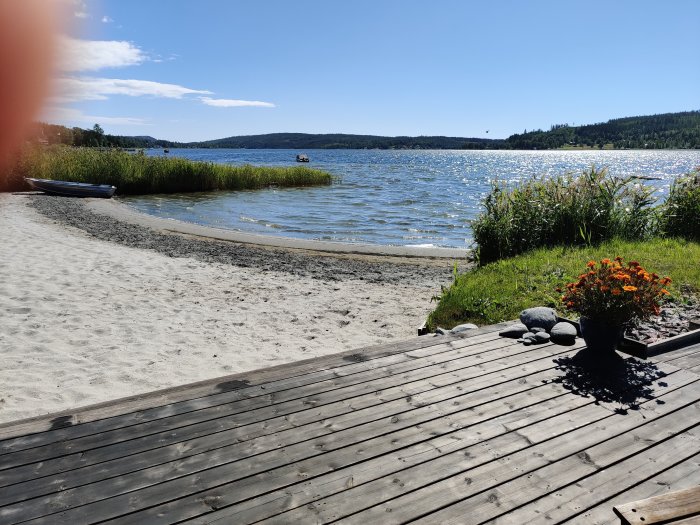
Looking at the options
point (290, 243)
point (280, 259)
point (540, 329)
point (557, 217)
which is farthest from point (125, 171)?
point (540, 329)

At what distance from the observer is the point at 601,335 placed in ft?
15.4

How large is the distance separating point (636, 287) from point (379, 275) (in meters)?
7.69

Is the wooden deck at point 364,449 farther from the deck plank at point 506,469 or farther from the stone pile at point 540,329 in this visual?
the stone pile at point 540,329

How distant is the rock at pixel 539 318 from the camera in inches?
220

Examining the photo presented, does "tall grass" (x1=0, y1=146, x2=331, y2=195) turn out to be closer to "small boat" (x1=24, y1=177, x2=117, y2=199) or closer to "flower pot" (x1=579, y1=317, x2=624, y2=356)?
"small boat" (x1=24, y1=177, x2=117, y2=199)

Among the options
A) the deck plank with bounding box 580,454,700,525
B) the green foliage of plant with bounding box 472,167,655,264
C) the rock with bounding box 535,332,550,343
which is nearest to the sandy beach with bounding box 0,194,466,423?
the green foliage of plant with bounding box 472,167,655,264

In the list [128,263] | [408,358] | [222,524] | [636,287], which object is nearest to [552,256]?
[636,287]

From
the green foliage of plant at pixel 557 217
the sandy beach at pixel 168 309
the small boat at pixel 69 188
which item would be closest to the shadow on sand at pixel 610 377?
the sandy beach at pixel 168 309

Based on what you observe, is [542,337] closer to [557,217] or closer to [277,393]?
[277,393]

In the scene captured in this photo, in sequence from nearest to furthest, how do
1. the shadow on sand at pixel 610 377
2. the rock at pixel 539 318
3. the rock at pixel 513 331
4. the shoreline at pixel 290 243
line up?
1. the shadow on sand at pixel 610 377
2. the rock at pixel 513 331
3. the rock at pixel 539 318
4. the shoreline at pixel 290 243

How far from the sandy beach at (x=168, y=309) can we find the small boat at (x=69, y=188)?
39.5 feet

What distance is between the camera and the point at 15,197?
23516 millimetres

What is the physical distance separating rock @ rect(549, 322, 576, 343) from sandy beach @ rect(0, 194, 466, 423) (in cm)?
260

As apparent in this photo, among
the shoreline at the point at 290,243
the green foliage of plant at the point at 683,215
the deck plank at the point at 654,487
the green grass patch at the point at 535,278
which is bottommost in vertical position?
the shoreline at the point at 290,243
